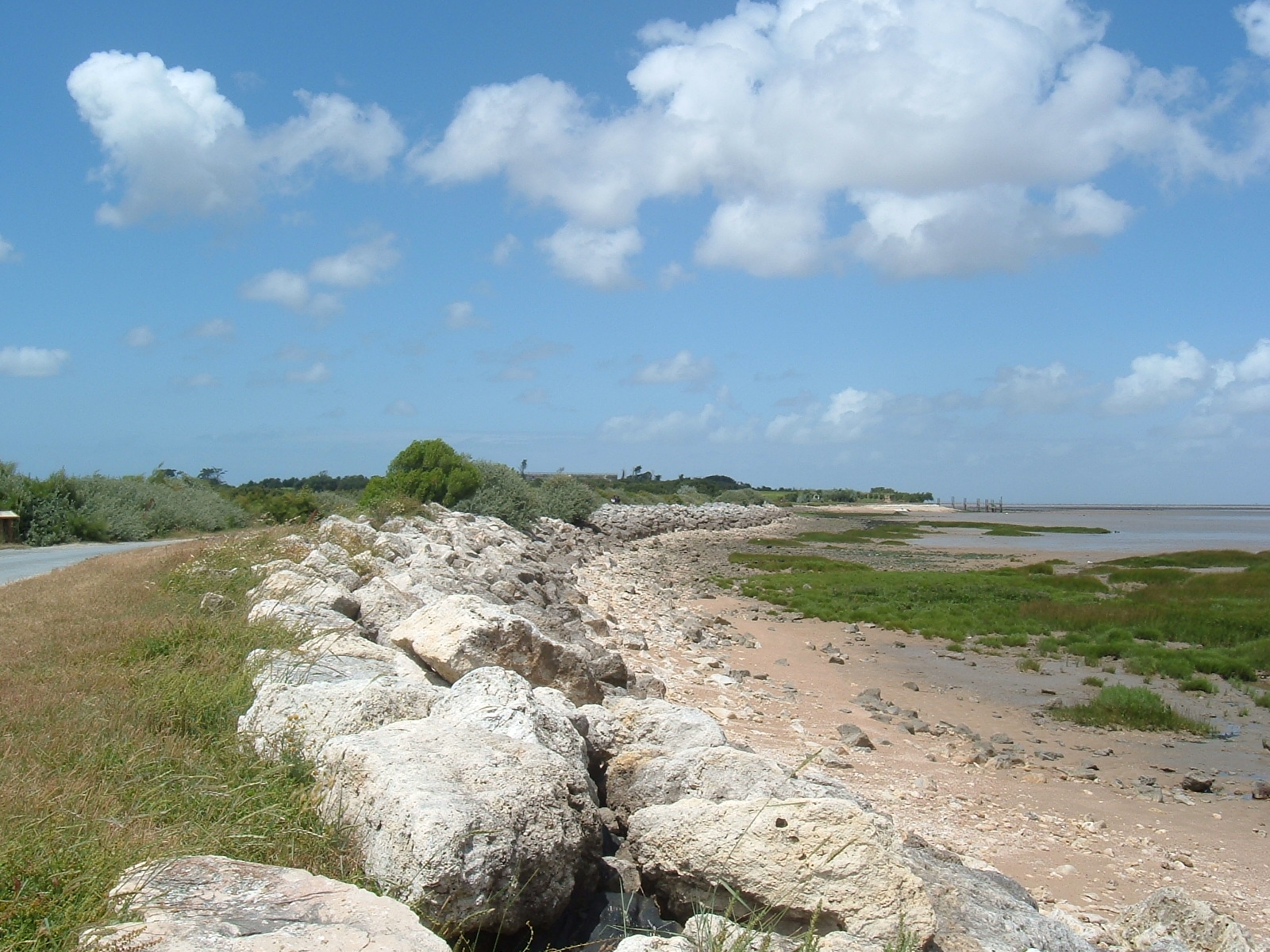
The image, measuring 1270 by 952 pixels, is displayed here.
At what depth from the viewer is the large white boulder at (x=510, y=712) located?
4559 millimetres

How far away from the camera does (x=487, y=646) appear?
6.32m

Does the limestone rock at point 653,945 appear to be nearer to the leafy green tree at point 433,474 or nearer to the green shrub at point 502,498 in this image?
the leafy green tree at point 433,474

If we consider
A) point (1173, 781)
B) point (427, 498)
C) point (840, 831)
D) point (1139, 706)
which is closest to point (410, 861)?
point (840, 831)

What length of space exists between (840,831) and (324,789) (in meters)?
2.11

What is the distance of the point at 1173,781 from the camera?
28.8ft

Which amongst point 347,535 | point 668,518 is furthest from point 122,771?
point 668,518

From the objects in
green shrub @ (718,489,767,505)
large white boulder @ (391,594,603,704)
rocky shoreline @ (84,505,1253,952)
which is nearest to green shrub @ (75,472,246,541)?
large white boulder @ (391,594,603,704)

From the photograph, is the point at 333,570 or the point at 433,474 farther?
the point at 433,474

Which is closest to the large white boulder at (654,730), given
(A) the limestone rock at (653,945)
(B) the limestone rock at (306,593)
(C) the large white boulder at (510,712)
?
(C) the large white boulder at (510,712)

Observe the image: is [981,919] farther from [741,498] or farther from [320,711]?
[741,498]

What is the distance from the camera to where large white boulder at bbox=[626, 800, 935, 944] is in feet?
11.3

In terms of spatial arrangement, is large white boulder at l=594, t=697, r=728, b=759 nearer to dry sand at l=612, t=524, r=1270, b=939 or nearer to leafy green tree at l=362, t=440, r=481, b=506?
dry sand at l=612, t=524, r=1270, b=939

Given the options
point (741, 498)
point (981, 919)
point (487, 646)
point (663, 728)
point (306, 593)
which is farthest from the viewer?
point (741, 498)

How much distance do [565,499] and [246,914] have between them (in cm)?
4267
